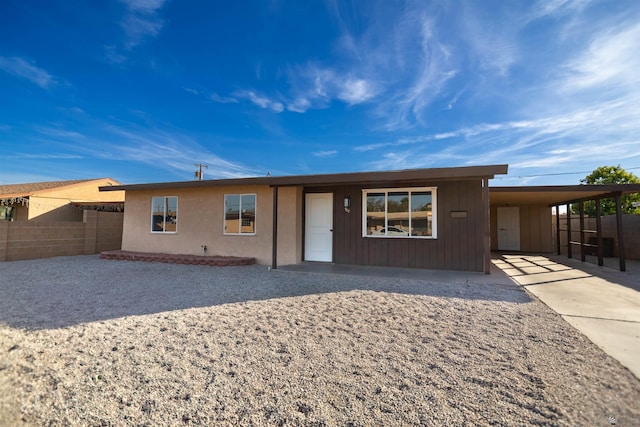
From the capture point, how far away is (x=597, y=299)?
4656 millimetres

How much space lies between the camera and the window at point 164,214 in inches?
372

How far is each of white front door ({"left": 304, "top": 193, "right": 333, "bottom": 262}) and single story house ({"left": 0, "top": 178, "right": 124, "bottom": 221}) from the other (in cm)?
974

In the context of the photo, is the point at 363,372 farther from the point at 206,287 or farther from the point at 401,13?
the point at 401,13

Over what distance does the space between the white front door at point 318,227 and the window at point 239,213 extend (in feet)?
5.33

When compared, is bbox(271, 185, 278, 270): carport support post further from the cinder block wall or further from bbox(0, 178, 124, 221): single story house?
bbox(0, 178, 124, 221): single story house

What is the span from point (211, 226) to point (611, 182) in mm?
26273

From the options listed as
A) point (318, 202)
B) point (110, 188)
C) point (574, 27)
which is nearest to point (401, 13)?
point (574, 27)

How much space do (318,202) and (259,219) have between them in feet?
5.92

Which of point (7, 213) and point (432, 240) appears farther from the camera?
point (7, 213)

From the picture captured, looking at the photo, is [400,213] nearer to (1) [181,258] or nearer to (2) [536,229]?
(1) [181,258]

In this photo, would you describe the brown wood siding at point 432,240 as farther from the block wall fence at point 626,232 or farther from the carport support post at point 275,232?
the block wall fence at point 626,232

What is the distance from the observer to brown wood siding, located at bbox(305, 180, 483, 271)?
22.7 ft

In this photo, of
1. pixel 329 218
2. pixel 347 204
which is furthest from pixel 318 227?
pixel 347 204

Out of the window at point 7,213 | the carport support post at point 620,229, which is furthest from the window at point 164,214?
the carport support post at point 620,229
